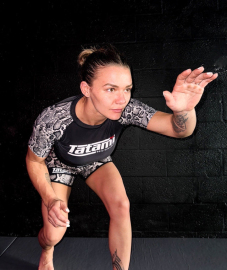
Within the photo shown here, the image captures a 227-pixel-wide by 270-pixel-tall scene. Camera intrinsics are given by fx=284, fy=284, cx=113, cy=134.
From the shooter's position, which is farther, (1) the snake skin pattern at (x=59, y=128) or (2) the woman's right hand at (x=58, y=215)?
(1) the snake skin pattern at (x=59, y=128)

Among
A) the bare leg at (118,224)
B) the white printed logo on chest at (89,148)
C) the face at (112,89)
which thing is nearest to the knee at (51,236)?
the bare leg at (118,224)

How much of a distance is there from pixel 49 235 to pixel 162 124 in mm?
965

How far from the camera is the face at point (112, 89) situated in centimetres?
145

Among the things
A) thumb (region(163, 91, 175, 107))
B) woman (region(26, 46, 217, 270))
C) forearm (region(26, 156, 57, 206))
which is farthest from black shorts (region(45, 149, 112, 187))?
thumb (region(163, 91, 175, 107))

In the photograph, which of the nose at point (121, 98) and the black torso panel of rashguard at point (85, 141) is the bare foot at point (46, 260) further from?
the nose at point (121, 98)

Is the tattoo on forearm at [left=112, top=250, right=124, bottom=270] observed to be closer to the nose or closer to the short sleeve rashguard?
the short sleeve rashguard

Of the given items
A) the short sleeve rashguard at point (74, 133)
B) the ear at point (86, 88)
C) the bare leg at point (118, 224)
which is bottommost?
the bare leg at point (118, 224)

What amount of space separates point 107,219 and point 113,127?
0.99 meters

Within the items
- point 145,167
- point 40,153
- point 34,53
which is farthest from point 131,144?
point 34,53

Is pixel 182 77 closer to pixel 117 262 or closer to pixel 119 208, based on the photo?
pixel 119 208

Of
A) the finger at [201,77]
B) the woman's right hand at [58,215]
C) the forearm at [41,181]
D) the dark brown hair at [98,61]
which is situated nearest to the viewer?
the woman's right hand at [58,215]

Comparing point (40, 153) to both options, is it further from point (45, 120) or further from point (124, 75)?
point (124, 75)

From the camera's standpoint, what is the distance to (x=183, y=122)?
1.47 m

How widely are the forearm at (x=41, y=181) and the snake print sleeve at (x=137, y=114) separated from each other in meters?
0.55
